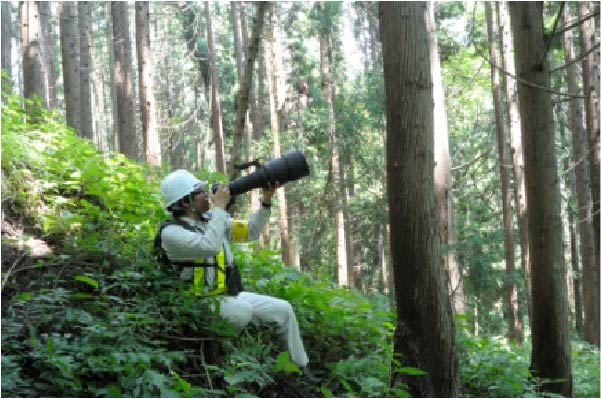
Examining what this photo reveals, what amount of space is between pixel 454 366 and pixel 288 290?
2.23 metres

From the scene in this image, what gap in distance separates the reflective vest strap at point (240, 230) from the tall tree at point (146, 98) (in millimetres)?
8115

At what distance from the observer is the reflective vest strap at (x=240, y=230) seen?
5945 mm

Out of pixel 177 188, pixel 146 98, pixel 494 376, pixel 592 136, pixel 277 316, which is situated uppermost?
pixel 146 98

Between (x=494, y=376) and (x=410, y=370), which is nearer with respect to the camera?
(x=410, y=370)

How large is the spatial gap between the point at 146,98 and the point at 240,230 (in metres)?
9.31

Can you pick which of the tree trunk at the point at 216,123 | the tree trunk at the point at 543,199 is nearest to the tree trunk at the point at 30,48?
the tree trunk at the point at 543,199

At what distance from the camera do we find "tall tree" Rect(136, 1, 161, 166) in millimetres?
14047

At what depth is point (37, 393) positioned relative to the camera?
3.78 m

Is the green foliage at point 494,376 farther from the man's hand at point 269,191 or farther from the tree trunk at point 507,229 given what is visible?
the tree trunk at point 507,229

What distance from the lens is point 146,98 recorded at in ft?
47.3

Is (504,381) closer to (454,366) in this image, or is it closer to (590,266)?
Result: (454,366)

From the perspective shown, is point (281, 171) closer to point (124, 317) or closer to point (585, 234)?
point (124, 317)

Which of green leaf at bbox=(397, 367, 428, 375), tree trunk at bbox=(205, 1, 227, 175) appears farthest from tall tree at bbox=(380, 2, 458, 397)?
tree trunk at bbox=(205, 1, 227, 175)

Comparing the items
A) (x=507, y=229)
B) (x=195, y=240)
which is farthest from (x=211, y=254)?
(x=507, y=229)
